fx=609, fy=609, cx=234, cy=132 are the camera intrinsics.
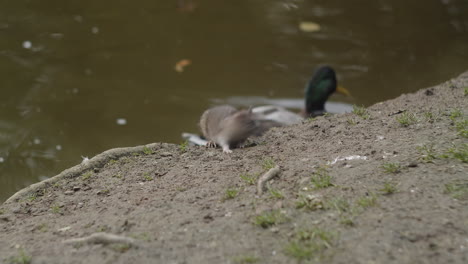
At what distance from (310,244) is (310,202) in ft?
1.41

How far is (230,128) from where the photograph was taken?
4.98 metres

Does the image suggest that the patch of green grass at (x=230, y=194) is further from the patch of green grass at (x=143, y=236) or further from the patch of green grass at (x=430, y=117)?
the patch of green grass at (x=430, y=117)

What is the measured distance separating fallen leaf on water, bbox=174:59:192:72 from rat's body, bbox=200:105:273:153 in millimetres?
2784

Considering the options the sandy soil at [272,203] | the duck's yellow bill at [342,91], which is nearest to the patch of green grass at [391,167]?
the sandy soil at [272,203]

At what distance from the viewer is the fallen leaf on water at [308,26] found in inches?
380

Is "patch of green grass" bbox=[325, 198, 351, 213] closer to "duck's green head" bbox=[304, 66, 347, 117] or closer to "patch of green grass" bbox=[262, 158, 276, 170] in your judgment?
"patch of green grass" bbox=[262, 158, 276, 170]

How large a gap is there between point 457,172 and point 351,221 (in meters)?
0.79

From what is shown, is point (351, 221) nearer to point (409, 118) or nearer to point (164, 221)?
point (164, 221)

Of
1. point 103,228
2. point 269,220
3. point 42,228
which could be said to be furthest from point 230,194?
point 42,228

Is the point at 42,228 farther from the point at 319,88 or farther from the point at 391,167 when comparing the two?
the point at 319,88

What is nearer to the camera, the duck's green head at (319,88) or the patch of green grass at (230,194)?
the patch of green grass at (230,194)

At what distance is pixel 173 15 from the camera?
9.74m

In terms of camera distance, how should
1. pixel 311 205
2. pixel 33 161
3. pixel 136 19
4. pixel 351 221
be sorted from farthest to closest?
pixel 136 19 → pixel 33 161 → pixel 311 205 → pixel 351 221

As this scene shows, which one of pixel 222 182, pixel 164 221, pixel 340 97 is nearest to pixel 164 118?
pixel 340 97
